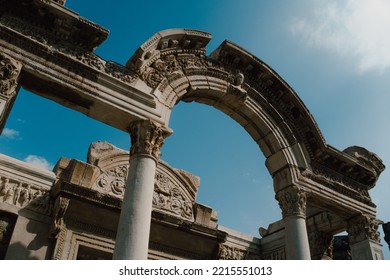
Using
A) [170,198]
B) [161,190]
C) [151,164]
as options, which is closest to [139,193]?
[151,164]

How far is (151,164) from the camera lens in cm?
784

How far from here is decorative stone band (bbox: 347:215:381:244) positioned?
36.5ft

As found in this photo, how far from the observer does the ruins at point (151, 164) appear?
7820 mm

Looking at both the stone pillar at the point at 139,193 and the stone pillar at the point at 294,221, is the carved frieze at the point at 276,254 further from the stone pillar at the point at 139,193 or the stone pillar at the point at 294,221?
the stone pillar at the point at 139,193

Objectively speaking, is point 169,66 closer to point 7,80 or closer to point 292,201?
point 7,80

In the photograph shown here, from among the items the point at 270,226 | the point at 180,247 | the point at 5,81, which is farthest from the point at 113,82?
the point at 270,226

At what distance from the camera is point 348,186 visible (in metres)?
11.8

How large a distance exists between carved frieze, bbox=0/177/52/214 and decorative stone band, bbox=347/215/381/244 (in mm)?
8699

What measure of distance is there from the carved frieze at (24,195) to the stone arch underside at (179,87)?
11.5ft

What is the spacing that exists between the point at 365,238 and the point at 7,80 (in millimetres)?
9920

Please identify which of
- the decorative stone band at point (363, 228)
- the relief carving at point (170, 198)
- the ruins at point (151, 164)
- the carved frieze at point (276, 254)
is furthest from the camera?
the carved frieze at point (276, 254)

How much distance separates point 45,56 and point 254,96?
563 centimetres

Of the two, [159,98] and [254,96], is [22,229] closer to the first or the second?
[159,98]

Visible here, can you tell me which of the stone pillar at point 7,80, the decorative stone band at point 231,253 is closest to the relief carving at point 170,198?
the decorative stone band at point 231,253
